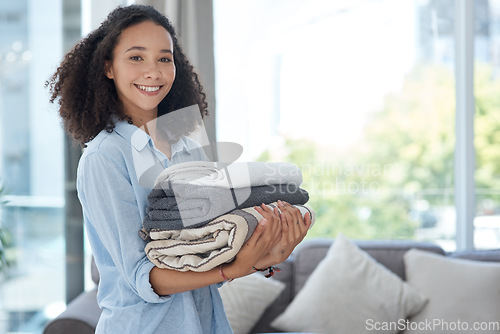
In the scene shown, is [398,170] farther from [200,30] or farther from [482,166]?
[200,30]

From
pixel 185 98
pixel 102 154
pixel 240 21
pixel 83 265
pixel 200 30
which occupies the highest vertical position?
pixel 240 21

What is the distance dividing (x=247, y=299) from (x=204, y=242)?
145 cm

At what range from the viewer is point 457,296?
219 centimetres

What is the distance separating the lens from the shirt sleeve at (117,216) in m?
0.89

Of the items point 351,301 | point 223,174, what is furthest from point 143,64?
point 351,301

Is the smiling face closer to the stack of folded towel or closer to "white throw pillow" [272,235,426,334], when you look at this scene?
the stack of folded towel

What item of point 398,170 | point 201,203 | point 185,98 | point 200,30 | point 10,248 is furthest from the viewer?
point 398,170

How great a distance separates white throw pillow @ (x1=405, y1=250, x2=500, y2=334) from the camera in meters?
2.15

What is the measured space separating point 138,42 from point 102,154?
9.7 inches

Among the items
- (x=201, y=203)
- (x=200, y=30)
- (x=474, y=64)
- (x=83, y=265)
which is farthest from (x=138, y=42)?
(x=474, y=64)

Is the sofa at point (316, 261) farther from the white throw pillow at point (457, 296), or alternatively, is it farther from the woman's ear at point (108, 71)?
the woman's ear at point (108, 71)

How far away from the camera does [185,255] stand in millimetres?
872

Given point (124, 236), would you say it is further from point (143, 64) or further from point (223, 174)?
point (143, 64)

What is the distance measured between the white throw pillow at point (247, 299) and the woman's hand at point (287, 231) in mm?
1302
